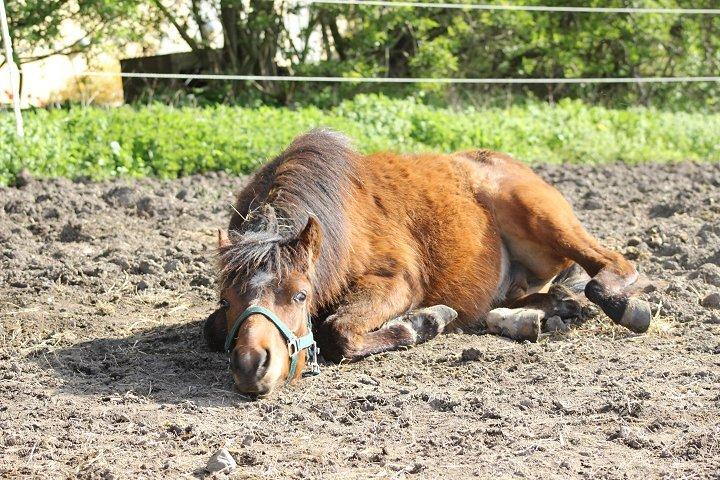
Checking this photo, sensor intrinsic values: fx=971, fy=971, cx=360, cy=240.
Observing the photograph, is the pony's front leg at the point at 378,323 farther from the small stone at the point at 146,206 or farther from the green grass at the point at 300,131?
the green grass at the point at 300,131

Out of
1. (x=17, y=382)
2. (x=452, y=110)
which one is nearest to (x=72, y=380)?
(x=17, y=382)

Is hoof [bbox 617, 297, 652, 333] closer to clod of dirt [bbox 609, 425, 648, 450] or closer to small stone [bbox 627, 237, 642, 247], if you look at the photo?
clod of dirt [bbox 609, 425, 648, 450]

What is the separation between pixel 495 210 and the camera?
6598 mm

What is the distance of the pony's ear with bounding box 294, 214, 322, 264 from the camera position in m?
5.03

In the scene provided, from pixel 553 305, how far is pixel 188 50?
11295mm

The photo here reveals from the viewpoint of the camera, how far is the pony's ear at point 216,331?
551 cm

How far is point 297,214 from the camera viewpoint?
17.1 feet

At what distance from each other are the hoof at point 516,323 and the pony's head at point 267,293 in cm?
140

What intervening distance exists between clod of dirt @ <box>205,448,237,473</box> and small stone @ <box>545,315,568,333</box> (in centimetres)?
275

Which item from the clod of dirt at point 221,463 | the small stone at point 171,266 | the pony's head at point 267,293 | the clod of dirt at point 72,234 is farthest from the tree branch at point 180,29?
the clod of dirt at point 221,463

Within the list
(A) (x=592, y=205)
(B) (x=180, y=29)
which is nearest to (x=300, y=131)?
(A) (x=592, y=205)

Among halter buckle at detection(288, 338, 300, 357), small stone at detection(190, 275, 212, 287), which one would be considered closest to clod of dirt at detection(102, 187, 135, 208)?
small stone at detection(190, 275, 212, 287)

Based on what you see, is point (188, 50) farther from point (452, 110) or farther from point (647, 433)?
point (647, 433)

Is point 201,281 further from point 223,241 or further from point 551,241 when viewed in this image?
point 551,241
